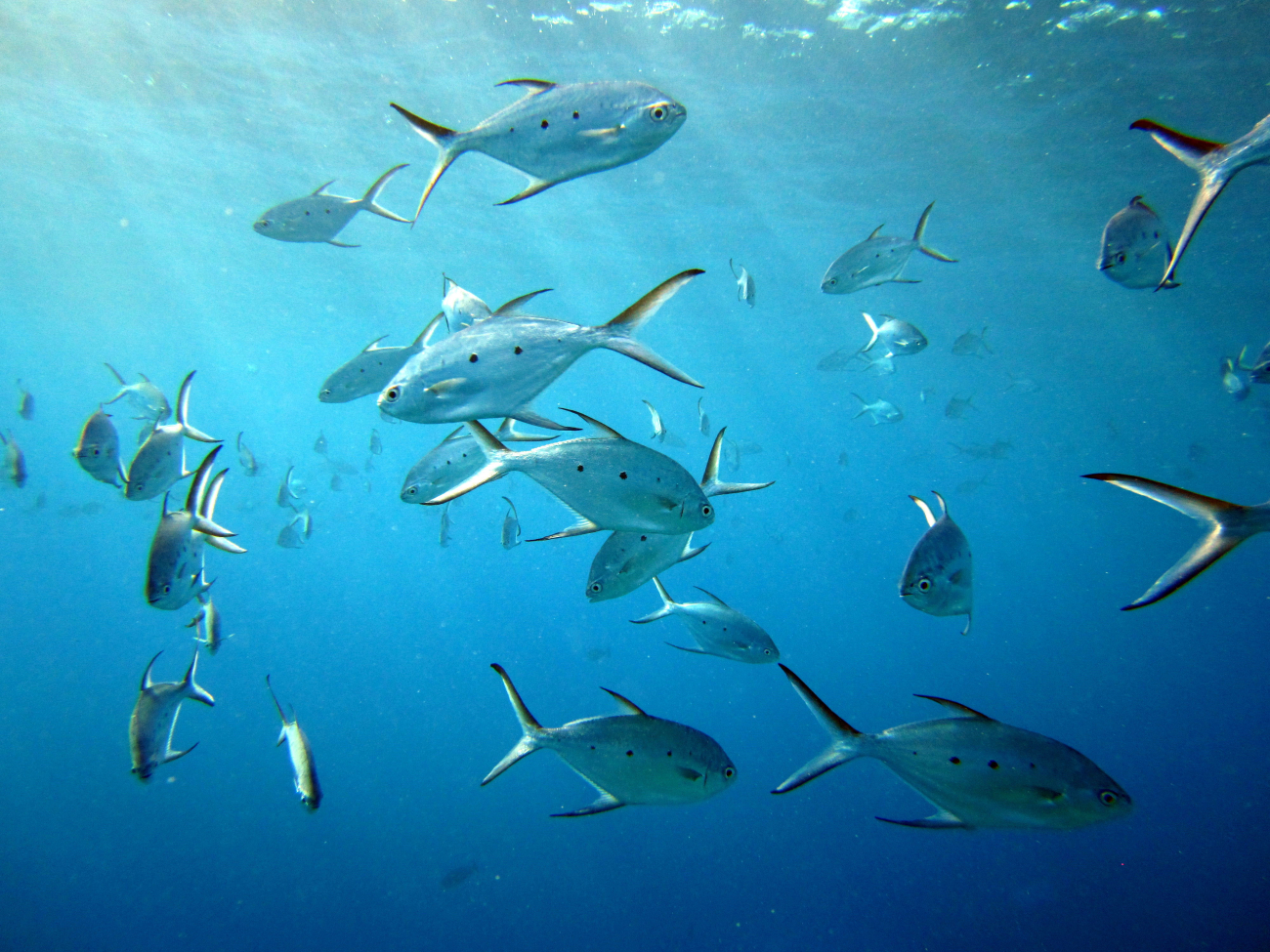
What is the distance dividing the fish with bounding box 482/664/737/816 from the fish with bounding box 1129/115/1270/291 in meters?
2.98

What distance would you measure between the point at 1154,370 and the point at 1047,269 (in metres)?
23.8

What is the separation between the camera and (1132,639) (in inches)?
906

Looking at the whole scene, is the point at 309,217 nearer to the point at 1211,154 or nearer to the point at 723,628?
the point at 723,628

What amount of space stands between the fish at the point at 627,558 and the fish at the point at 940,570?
132cm

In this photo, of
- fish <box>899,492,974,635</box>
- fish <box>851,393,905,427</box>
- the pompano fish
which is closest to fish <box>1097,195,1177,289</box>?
fish <box>899,492,974,635</box>

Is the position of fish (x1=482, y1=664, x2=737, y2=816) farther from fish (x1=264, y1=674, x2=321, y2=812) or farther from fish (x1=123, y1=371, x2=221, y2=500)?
fish (x1=123, y1=371, x2=221, y2=500)

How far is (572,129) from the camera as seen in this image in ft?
7.51

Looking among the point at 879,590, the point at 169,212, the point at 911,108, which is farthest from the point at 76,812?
the point at 879,590

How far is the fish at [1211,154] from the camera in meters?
2.17

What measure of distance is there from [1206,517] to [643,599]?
90.1 ft

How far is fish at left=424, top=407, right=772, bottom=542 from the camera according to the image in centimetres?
221

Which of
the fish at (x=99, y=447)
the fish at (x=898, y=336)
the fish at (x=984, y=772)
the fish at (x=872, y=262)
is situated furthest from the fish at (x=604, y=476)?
the fish at (x=898, y=336)

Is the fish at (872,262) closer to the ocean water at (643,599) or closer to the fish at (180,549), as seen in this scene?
the fish at (180,549)

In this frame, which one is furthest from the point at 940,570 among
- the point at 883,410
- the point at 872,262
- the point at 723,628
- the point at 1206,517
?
the point at 883,410
